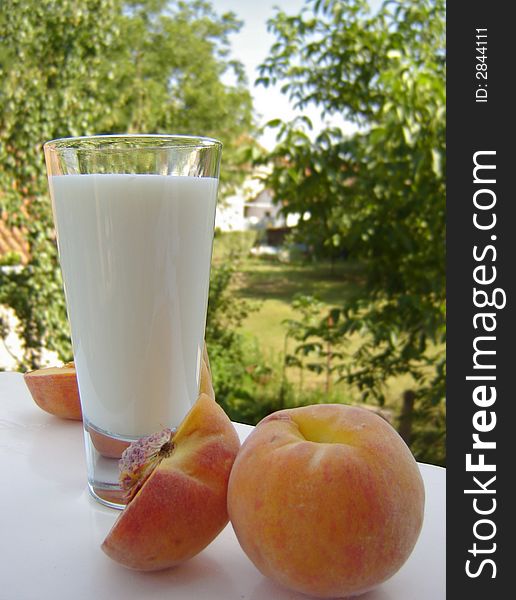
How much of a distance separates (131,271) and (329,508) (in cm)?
29

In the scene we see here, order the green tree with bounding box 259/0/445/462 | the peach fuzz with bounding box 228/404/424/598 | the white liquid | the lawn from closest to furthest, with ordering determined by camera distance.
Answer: the peach fuzz with bounding box 228/404/424/598, the white liquid, the green tree with bounding box 259/0/445/462, the lawn

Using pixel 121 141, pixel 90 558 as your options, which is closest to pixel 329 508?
pixel 90 558

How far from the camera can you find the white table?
51cm

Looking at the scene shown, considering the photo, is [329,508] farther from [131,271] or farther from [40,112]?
[40,112]

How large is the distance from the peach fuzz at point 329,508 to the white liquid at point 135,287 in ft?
0.63

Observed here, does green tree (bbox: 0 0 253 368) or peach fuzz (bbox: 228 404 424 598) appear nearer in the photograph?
peach fuzz (bbox: 228 404 424 598)

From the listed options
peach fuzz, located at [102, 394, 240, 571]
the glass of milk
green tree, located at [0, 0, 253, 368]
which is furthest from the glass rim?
green tree, located at [0, 0, 253, 368]

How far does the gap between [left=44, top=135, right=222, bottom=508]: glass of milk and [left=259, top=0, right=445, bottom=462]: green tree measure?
1.34m

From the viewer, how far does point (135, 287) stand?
0.63 m

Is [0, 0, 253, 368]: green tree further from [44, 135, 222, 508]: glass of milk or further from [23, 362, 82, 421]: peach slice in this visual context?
[44, 135, 222, 508]: glass of milk

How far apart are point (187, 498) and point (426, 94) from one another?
63.8 inches

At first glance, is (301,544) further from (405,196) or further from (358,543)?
(405,196)

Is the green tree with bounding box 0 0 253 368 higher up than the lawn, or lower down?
higher up

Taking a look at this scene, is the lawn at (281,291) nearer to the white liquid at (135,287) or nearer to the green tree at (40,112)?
the green tree at (40,112)
